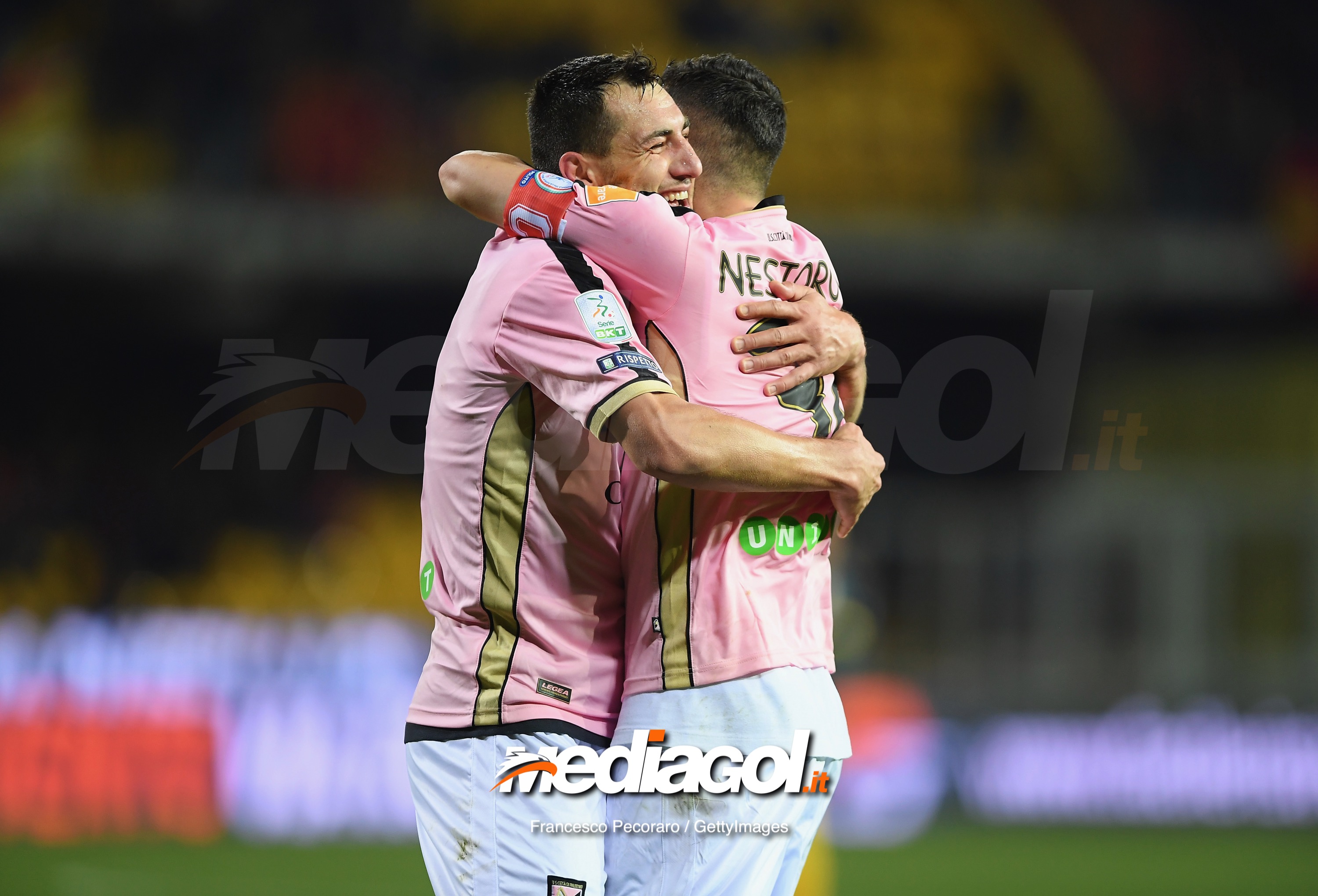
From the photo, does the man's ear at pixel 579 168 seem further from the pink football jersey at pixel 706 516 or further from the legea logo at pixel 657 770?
the legea logo at pixel 657 770

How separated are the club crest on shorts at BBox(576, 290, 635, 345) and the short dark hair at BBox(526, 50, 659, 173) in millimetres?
450

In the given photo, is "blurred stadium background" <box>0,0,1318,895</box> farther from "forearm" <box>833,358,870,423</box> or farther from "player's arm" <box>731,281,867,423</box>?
"player's arm" <box>731,281,867,423</box>

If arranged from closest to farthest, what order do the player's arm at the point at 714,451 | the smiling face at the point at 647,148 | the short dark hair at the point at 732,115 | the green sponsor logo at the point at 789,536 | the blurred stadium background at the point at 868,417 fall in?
1. the player's arm at the point at 714,451
2. the green sponsor logo at the point at 789,536
3. the smiling face at the point at 647,148
4. the short dark hair at the point at 732,115
5. the blurred stadium background at the point at 868,417

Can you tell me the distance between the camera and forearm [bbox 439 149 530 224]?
2826mm

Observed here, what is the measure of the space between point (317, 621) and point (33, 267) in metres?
4.64

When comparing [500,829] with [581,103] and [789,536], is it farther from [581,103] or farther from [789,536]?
[581,103]

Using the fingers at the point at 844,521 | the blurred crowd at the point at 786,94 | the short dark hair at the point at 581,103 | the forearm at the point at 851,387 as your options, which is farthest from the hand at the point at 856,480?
the blurred crowd at the point at 786,94

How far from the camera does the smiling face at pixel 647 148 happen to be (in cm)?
279

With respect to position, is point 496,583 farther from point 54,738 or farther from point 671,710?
point 54,738

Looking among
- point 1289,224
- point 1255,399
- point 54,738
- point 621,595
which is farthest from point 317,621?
point 1289,224

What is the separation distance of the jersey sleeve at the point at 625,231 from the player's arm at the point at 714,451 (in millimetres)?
270

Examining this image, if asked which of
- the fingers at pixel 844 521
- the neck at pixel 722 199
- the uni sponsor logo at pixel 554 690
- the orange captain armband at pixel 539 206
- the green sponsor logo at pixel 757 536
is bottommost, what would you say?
the uni sponsor logo at pixel 554 690

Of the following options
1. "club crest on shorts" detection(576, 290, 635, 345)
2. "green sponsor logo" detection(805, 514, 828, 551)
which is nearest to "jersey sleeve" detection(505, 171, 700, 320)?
"club crest on shorts" detection(576, 290, 635, 345)

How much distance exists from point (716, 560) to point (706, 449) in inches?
10.0
